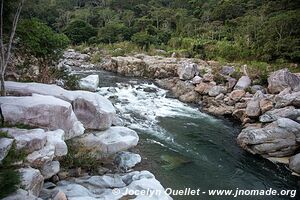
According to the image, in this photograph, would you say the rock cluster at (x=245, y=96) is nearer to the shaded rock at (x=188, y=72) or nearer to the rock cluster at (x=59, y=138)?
the shaded rock at (x=188, y=72)

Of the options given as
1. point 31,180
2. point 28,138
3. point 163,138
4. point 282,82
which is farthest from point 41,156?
point 282,82

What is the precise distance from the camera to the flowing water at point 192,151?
1066 cm

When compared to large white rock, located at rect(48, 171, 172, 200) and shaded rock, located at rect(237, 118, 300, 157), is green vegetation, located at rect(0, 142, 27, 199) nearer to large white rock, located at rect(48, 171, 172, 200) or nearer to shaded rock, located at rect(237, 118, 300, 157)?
large white rock, located at rect(48, 171, 172, 200)

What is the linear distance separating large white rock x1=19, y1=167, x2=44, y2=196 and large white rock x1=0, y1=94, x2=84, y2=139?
193 cm

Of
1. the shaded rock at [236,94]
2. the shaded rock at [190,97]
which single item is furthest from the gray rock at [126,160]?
the shaded rock at [190,97]

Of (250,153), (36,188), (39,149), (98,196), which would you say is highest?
(39,149)

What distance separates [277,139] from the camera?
1280 centimetres

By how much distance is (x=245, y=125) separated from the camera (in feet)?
53.8

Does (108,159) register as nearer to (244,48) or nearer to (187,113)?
(187,113)

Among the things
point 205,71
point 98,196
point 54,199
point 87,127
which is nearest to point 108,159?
point 87,127

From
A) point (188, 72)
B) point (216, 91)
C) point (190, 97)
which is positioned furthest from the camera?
point (188, 72)

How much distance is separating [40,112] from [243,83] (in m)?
15.9

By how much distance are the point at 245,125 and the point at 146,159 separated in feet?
23.8

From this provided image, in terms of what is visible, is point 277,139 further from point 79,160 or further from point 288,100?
point 79,160
